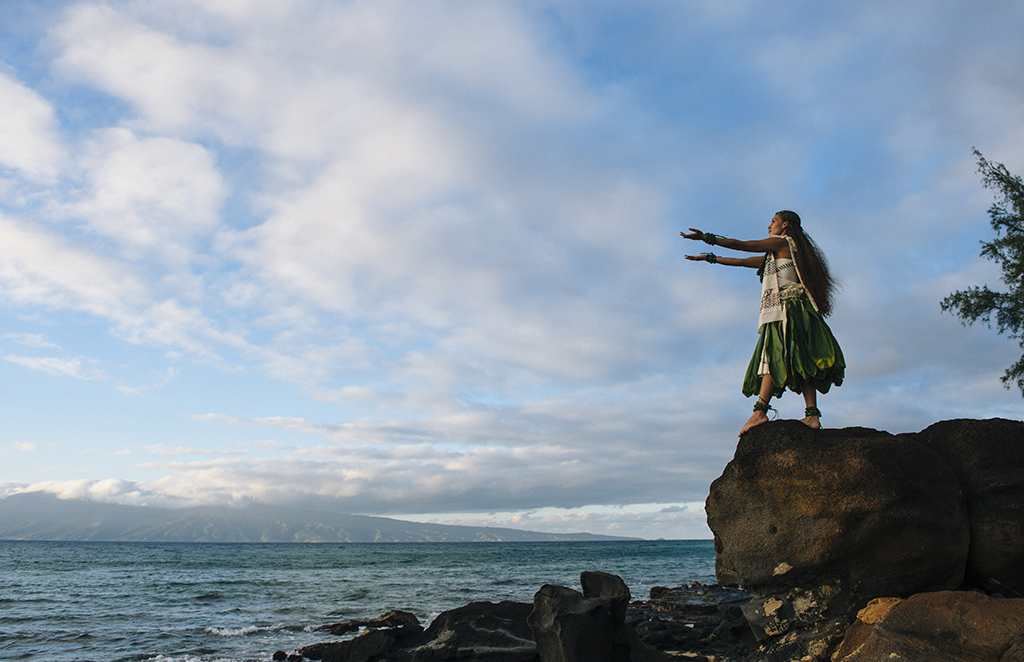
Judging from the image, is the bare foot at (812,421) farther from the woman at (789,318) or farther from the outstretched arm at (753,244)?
the outstretched arm at (753,244)

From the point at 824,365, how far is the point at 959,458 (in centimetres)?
179

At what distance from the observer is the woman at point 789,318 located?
713cm

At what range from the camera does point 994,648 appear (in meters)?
4.68

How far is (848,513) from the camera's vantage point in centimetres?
618

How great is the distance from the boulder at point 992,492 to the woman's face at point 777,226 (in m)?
2.87

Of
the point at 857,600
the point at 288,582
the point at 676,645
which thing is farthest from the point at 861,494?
the point at 288,582

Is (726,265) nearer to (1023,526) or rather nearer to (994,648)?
(1023,526)

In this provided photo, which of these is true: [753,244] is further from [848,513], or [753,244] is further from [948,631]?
[948,631]

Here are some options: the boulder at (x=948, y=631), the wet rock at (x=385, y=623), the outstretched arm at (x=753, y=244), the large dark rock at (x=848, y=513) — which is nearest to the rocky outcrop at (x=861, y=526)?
the large dark rock at (x=848, y=513)

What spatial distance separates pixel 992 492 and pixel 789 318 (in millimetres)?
2730

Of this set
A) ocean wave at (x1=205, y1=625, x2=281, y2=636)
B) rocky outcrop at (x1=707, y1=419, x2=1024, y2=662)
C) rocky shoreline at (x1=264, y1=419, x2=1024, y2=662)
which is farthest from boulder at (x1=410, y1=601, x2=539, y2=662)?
ocean wave at (x1=205, y1=625, x2=281, y2=636)

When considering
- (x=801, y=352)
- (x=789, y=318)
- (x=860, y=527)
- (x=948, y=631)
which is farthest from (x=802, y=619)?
(x=789, y=318)

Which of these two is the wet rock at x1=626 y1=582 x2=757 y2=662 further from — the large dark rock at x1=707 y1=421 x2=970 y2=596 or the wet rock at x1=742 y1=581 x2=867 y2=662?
the large dark rock at x1=707 y1=421 x2=970 y2=596

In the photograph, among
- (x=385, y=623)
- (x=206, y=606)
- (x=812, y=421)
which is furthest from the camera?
A: (x=206, y=606)
